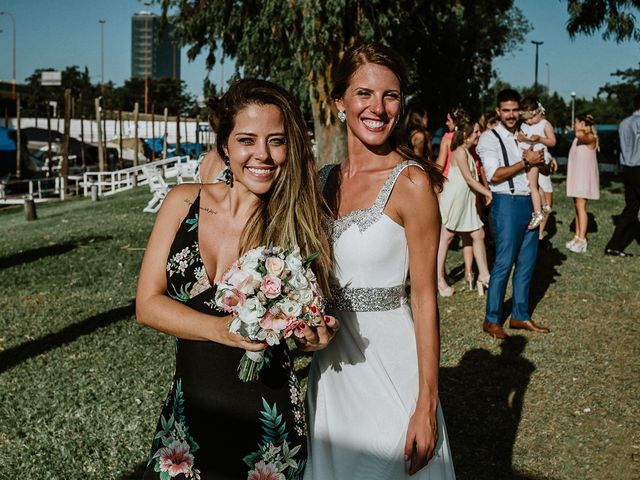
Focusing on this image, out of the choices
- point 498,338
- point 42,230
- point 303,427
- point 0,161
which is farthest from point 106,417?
point 0,161

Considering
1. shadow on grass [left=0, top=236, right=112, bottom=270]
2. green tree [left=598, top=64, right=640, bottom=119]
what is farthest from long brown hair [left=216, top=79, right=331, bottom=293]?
green tree [left=598, top=64, right=640, bottom=119]

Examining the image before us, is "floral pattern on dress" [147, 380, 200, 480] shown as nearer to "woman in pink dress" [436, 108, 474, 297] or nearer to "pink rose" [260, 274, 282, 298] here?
"pink rose" [260, 274, 282, 298]

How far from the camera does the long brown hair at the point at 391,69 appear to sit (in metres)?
2.86

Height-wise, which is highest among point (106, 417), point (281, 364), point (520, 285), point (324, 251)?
point (324, 251)

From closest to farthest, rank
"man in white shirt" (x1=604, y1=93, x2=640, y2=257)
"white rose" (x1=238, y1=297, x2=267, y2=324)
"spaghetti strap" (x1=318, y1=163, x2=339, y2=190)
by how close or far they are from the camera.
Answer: "white rose" (x1=238, y1=297, x2=267, y2=324) → "spaghetti strap" (x1=318, y1=163, x2=339, y2=190) → "man in white shirt" (x1=604, y1=93, x2=640, y2=257)

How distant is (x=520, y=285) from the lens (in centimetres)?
Result: 734

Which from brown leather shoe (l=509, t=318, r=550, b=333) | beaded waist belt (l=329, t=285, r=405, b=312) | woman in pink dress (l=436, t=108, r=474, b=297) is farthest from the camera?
woman in pink dress (l=436, t=108, r=474, b=297)

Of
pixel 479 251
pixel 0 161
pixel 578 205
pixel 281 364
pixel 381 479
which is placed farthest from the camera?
pixel 0 161

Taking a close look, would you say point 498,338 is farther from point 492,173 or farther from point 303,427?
point 303,427

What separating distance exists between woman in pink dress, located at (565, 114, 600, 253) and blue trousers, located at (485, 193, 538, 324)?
5.00 metres

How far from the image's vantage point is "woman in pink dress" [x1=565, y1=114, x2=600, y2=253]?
1193cm

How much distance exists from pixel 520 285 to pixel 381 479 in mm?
4895

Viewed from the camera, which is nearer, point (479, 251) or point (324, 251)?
point (324, 251)

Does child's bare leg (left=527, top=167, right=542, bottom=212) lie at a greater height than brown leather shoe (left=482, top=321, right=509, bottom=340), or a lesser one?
greater
